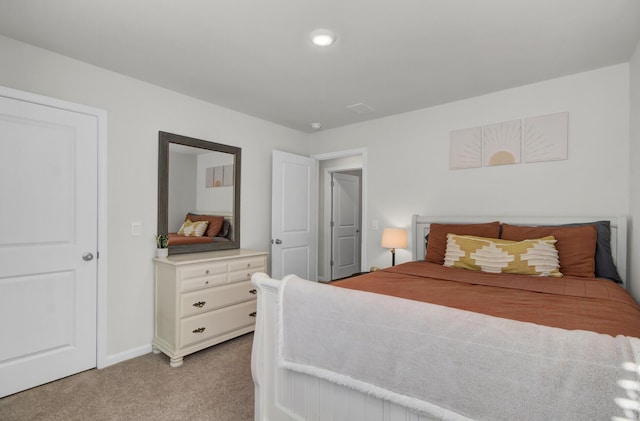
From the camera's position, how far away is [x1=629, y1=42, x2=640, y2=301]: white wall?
2180 mm

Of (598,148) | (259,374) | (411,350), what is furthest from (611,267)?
(259,374)

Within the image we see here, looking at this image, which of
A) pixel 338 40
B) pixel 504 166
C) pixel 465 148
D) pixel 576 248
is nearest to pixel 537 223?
pixel 576 248

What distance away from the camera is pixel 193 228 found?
3.18m

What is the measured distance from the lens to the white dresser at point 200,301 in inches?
103

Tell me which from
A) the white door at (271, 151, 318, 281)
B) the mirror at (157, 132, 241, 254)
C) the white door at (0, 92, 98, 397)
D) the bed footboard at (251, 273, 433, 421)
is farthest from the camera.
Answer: the white door at (271, 151, 318, 281)

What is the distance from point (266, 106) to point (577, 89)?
2.88 metres

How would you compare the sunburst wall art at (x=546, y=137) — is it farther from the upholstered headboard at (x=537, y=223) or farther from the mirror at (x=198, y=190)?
the mirror at (x=198, y=190)

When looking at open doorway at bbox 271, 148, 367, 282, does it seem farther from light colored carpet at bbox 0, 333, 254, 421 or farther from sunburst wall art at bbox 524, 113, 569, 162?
sunburst wall art at bbox 524, 113, 569, 162

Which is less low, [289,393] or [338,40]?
[338,40]

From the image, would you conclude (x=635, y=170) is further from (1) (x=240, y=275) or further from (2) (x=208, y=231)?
(2) (x=208, y=231)

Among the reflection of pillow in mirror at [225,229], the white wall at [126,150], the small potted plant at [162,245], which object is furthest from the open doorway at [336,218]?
the small potted plant at [162,245]

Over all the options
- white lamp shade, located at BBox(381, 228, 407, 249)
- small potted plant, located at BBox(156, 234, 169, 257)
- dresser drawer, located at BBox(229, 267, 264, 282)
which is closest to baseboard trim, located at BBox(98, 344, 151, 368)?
small potted plant, located at BBox(156, 234, 169, 257)

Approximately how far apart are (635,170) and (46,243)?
14.2 feet

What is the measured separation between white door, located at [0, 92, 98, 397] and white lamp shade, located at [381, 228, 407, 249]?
273 centimetres
